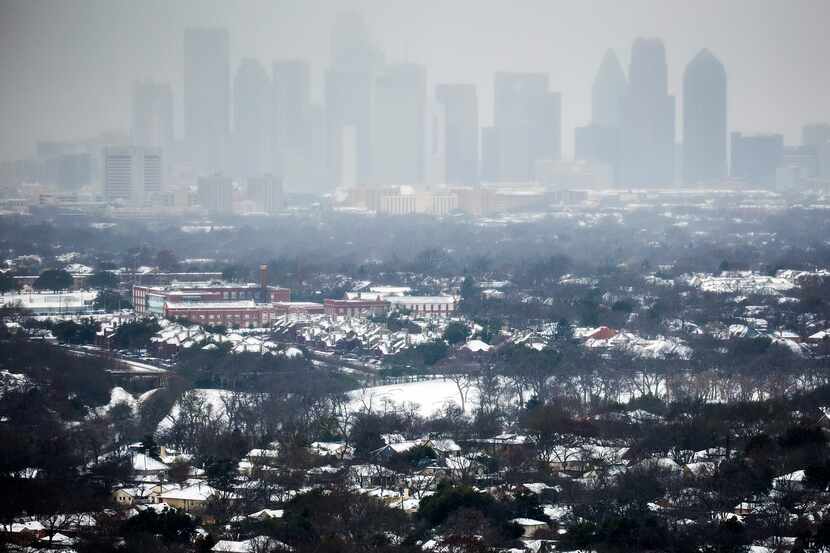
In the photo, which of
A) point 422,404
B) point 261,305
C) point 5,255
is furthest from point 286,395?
point 5,255

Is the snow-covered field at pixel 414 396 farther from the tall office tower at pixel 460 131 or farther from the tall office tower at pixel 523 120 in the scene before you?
the tall office tower at pixel 523 120

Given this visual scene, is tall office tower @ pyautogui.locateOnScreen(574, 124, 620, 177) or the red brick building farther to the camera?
tall office tower @ pyautogui.locateOnScreen(574, 124, 620, 177)

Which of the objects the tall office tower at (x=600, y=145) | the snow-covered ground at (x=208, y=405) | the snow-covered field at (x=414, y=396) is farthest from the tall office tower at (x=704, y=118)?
the snow-covered ground at (x=208, y=405)

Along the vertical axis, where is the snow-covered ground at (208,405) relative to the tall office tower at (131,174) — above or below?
below

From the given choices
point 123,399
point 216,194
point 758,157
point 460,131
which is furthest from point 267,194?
point 123,399

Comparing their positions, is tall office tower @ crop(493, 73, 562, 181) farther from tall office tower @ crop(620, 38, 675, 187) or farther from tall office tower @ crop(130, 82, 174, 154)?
tall office tower @ crop(130, 82, 174, 154)

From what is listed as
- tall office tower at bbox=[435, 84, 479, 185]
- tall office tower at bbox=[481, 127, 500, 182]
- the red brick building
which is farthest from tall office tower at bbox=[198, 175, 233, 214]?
the red brick building
